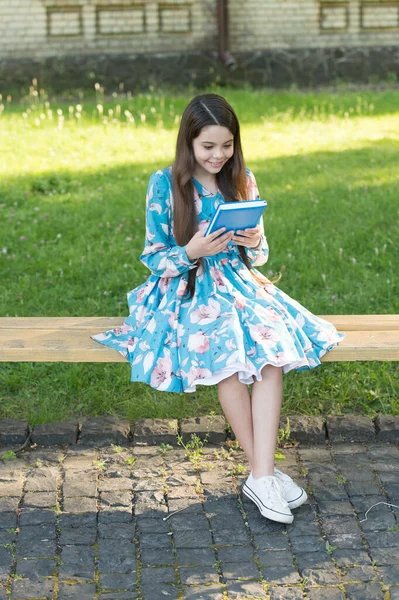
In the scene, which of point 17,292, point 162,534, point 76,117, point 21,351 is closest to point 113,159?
point 76,117

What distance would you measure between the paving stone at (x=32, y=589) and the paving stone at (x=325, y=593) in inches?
33.5

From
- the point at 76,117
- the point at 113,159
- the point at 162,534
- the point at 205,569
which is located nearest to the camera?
the point at 205,569

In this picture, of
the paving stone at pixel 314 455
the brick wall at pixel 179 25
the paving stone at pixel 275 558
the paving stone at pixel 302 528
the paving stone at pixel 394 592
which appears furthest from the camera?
the brick wall at pixel 179 25

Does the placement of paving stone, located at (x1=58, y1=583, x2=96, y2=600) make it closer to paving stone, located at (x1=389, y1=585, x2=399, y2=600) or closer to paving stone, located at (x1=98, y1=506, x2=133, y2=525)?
paving stone, located at (x1=98, y1=506, x2=133, y2=525)

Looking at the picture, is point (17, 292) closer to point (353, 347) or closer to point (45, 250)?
point (45, 250)

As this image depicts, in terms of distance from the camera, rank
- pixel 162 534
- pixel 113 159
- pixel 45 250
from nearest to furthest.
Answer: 1. pixel 162 534
2. pixel 45 250
3. pixel 113 159

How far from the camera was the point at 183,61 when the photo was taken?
46.4 feet

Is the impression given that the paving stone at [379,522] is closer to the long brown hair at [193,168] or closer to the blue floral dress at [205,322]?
the blue floral dress at [205,322]

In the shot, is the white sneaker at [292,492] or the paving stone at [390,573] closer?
the paving stone at [390,573]

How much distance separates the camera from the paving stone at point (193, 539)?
3432mm

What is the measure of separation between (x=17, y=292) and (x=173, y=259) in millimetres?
2034

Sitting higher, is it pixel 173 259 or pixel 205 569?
pixel 173 259

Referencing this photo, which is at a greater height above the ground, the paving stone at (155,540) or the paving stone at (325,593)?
the paving stone at (325,593)

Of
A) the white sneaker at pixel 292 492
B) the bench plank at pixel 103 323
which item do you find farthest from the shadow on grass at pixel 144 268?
the white sneaker at pixel 292 492
